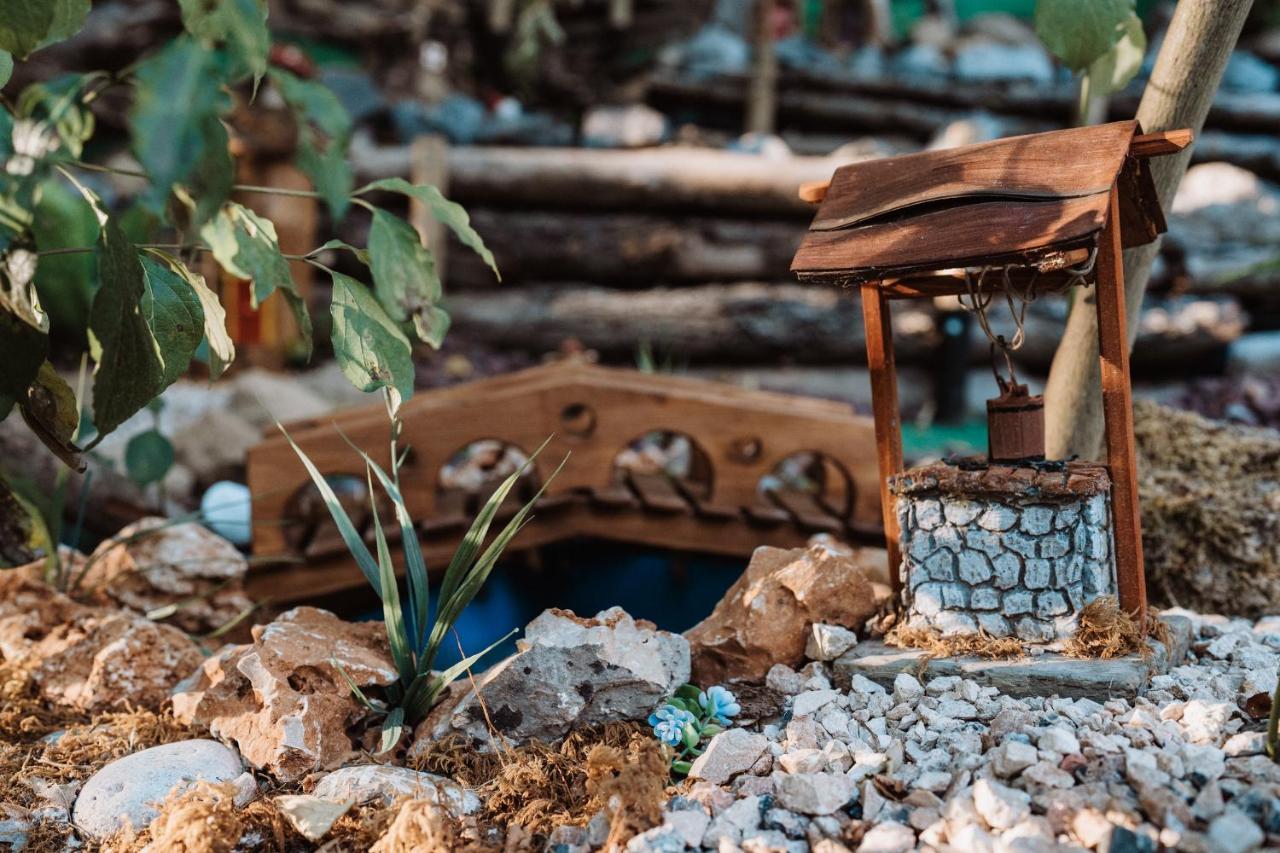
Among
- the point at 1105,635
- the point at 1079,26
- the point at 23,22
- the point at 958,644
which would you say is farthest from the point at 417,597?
the point at 1079,26

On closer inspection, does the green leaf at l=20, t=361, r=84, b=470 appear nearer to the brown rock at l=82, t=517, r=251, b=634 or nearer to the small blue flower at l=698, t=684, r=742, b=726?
the brown rock at l=82, t=517, r=251, b=634

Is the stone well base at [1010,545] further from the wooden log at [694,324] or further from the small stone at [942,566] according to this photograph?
the wooden log at [694,324]

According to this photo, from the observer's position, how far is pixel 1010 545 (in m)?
1.89

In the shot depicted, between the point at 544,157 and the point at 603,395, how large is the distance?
2.81 meters

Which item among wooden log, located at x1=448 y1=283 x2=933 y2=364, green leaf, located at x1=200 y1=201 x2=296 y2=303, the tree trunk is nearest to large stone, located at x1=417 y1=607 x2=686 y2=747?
green leaf, located at x1=200 y1=201 x2=296 y2=303

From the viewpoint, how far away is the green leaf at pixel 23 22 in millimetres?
1325

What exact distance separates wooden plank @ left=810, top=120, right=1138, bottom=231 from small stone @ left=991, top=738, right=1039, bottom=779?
94 cm

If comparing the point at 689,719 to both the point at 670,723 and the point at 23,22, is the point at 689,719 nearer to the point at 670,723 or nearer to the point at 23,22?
the point at 670,723

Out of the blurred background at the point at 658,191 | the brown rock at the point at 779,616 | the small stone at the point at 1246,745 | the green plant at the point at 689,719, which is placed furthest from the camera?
the blurred background at the point at 658,191

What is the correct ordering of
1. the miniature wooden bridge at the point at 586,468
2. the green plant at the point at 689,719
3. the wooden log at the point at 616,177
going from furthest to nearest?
the wooden log at the point at 616,177
the miniature wooden bridge at the point at 586,468
the green plant at the point at 689,719

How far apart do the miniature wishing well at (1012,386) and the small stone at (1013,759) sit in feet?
1.34

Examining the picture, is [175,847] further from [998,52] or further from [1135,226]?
[998,52]

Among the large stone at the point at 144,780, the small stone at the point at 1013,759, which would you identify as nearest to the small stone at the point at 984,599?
the small stone at the point at 1013,759

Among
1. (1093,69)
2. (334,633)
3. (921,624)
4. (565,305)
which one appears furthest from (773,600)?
(565,305)
